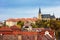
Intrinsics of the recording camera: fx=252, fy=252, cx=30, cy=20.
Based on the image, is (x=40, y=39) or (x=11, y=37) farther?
(x=40, y=39)

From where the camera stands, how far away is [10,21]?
118 m

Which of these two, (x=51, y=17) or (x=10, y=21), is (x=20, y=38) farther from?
(x=51, y=17)

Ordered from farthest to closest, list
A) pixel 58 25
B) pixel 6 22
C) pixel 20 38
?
1. pixel 6 22
2. pixel 58 25
3. pixel 20 38

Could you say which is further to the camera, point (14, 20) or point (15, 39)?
point (14, 20)

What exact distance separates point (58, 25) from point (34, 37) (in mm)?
58434

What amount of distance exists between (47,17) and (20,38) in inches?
4535

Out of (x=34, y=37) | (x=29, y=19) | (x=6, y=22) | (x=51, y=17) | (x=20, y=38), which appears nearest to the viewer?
(x=20, y=38)

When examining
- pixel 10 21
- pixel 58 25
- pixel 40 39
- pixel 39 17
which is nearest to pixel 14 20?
pixel 10 21

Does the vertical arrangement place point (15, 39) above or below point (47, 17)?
above

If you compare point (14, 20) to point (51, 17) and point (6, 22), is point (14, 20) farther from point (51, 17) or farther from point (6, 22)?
point (51, 17)

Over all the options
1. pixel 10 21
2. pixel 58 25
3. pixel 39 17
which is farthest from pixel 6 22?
pixel 58 25

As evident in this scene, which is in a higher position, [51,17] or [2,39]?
[2,39]

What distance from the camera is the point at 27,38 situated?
70.8 feet

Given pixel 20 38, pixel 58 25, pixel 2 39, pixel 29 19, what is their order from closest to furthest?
1. pixel 2 39
2. pixel 20 38
3. pixel 58 25
4. pixel 29 19
